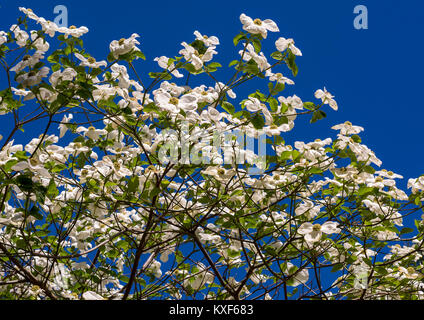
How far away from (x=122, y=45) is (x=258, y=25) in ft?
1.75

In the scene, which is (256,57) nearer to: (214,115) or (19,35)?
(214,115)

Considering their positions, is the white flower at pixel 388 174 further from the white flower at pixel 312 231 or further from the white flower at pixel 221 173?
the white flower at pixel 221 173

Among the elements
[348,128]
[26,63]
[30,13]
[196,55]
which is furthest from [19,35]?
[348,128]

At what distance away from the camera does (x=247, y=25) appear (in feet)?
5.60

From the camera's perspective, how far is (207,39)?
186 cm

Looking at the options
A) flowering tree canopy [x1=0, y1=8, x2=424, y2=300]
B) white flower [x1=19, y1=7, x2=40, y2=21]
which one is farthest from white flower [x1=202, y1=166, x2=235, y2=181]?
white flower [x1=19, y1=7, x2=40, y2=21]

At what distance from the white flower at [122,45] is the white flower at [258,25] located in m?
0.43

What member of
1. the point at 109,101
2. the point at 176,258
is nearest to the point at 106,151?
the point at 109,101

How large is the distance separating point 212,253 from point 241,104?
0.90 m

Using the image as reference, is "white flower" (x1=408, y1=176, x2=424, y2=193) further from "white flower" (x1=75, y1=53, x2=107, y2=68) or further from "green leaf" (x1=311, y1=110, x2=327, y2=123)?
"white flower" (x1=75, y1=53, x2=107, y2=68)

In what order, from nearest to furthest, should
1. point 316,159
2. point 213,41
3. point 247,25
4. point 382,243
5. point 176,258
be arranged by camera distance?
point 247,25, point 213,41, point 316,159, point 382,243, point 176,258

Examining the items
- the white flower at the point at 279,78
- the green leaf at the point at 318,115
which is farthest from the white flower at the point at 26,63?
the green leaf at the point at 318,115

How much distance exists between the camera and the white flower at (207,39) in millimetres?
1846
